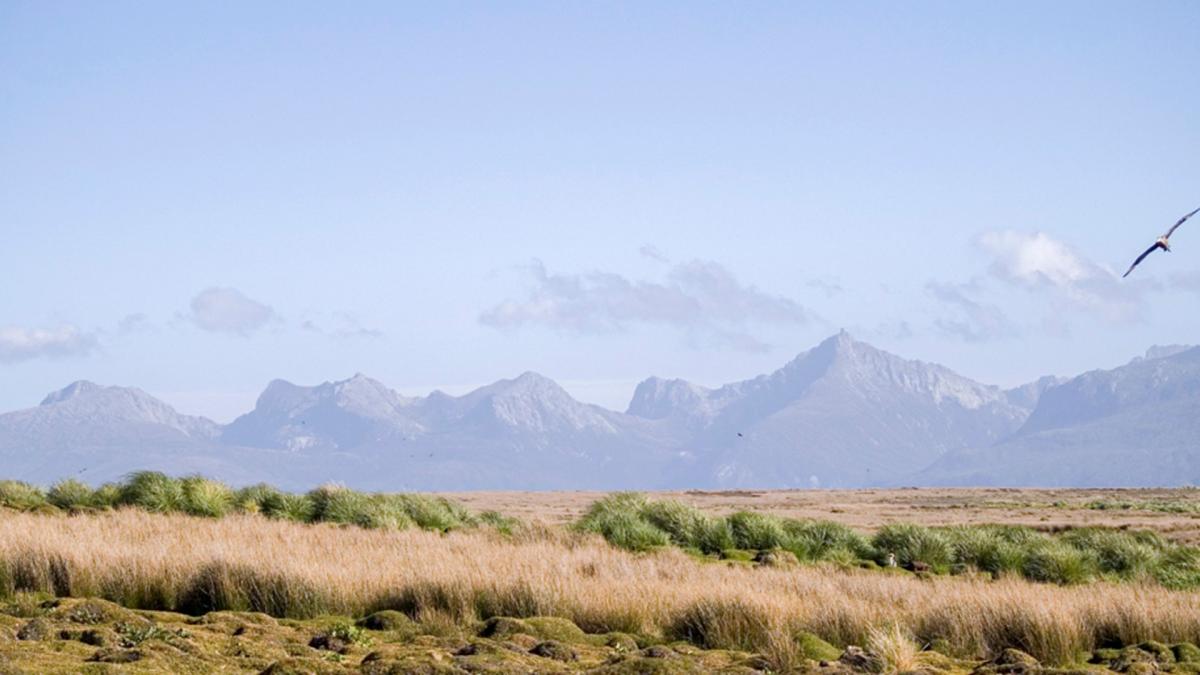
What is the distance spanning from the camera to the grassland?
581 inches

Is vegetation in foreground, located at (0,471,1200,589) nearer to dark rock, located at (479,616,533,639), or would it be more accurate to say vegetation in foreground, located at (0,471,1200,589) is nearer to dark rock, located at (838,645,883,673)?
dark rock, located at (479,616,533,639)

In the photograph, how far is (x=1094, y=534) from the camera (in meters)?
31.7

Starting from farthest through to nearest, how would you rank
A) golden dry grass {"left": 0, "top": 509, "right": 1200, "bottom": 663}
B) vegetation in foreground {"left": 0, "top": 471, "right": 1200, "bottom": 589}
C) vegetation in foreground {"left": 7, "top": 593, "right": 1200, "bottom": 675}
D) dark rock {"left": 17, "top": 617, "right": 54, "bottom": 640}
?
vegetation in foreground {"left": 0, "top": 471, "right": 1200, "bottom": 589} → golden dry grass {"left": 0, "top": 509, "right": 1200, "bottom": 663} → dark rock {"left": 17, "top": 617, "right": 54, "bottom": 640} → vegetation in foreground {"left": 7, "top": 593, "right": 1200, "bottom": 675}

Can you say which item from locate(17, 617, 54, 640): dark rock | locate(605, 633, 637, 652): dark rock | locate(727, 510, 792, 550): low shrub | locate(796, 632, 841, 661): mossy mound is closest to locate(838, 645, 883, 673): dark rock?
locate(796, 632, 841, 661): mossy mound

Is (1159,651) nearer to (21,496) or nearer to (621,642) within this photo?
(621,642)

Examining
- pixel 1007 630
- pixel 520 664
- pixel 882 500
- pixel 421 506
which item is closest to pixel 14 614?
pixel 520 664

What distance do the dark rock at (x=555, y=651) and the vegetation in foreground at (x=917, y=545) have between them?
1316cm

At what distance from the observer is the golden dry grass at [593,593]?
17234 millimetres

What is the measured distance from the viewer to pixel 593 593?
18531 millimetres

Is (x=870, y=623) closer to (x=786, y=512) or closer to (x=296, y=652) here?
(x=296, y=652)

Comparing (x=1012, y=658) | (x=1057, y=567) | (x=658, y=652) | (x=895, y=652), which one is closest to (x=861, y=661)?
(x=895, y=652)

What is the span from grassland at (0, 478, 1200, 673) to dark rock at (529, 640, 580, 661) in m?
0.03

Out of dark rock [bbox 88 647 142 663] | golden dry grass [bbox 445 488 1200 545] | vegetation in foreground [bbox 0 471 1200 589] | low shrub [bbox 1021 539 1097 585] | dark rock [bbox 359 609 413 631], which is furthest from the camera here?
golden dry grass [bbox 445 488 1200 545]

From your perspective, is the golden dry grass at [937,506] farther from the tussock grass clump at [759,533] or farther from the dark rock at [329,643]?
the dark rock at [329,643]
